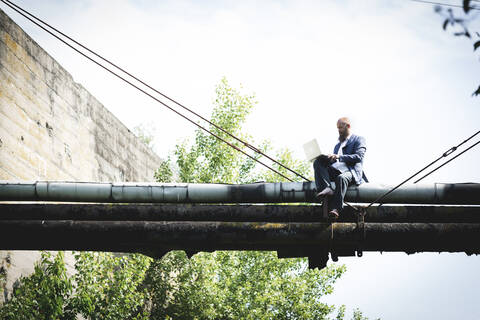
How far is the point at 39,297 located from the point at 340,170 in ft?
18.4

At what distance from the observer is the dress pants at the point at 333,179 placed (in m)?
5.00

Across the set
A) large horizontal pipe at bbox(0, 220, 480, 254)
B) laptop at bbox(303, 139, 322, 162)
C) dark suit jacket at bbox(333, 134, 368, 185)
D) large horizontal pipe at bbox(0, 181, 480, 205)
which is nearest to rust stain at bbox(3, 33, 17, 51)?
large horizontal pipe at bbox(0, 181, 480, 205)

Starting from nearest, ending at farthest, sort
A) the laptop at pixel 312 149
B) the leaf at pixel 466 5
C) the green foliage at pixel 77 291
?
the leaf at pixel 466 5
the laptop at pixel 312 149
the green foliage at pixel 77 291

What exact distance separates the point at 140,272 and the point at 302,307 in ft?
15.3

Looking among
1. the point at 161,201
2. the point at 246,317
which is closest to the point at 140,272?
the point at 246,317

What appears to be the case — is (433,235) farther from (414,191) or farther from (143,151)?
(143,151)

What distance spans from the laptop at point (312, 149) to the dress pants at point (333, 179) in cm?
18

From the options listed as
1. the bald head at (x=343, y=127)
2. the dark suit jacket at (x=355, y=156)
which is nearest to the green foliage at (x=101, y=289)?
the bald head at (x=343, y=127)

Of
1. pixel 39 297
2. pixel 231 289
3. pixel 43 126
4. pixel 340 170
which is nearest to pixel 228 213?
pixel 340 170

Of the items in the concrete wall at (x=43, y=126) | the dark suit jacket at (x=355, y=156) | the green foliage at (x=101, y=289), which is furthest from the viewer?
the concrete wall at (x=43, y=126)

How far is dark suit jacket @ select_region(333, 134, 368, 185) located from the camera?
17.9ft

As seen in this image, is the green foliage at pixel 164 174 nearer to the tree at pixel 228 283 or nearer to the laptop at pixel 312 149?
the tree at pixel 228 283

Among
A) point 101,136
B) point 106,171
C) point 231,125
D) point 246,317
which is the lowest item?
point 246,317

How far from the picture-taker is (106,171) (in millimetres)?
13102
